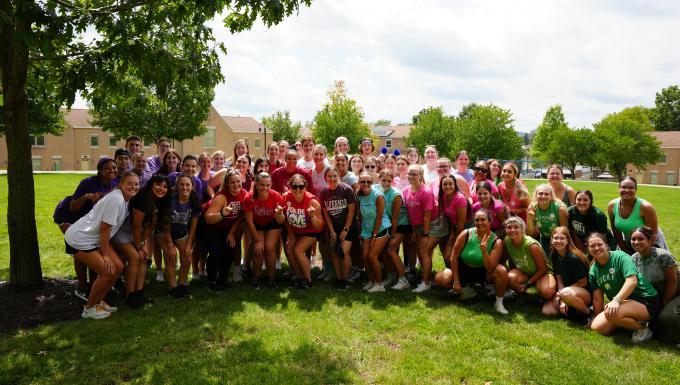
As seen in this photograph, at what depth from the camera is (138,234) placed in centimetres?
582

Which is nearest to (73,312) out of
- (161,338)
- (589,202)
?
(161,338)

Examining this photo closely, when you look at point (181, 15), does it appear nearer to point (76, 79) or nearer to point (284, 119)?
point (76, 79)

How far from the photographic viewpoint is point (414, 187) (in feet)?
22.6

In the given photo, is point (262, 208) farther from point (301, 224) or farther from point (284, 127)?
point (284, 127)

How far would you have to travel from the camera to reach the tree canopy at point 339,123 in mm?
44625

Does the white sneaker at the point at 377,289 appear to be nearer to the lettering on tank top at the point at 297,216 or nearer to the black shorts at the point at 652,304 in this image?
the lettering on tank top at the point at 297,216

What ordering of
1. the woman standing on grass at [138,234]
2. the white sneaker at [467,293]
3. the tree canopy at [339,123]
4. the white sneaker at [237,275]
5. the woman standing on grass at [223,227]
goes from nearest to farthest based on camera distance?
the woman standing on grass at [138,234], the white sneaker at [467,293], the woman standing on grass at [223,227], the white sneaker at [237,275], the tree canopy at [339,123]

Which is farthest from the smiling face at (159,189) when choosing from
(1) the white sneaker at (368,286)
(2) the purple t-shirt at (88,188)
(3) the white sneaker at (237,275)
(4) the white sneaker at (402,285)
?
(4) the white sneaker at (402,285)

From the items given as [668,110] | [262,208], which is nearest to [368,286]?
[262,208]

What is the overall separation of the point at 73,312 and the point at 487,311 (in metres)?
5.26

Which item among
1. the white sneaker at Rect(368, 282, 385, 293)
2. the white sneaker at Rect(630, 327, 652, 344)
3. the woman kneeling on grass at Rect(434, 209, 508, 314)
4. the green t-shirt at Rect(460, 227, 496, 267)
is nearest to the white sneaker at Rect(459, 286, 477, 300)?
the woman kneeling on grass at Rect(434, 209, 508, 314)

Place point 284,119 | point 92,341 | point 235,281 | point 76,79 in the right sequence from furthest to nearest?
1. point 284,119
2. point 235,281
3. point 76,79
4. point 92,341

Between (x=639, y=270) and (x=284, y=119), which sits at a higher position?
(x=284, y=119)

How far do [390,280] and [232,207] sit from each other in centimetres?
272
